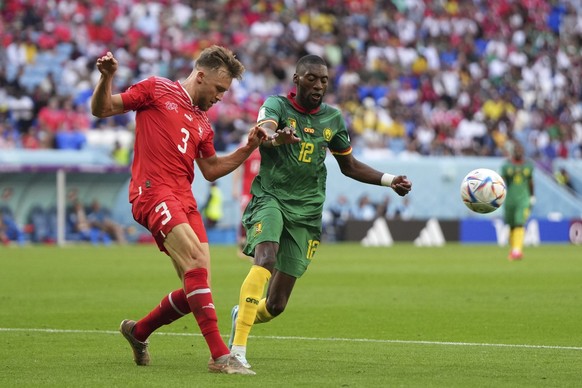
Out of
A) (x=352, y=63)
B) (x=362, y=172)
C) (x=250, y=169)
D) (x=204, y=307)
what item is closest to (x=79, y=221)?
(x=250, y=169)

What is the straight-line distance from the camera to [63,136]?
31453mm

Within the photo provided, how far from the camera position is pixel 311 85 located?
31.6 ft

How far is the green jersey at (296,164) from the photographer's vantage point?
971 cm

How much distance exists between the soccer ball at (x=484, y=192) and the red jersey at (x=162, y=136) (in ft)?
10.7

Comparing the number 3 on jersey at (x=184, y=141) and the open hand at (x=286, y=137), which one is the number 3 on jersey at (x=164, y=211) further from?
the open hand at (x=286, y=137)

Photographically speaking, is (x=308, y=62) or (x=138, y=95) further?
(x=308, y=62)

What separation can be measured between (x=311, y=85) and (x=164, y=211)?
1.84 meters

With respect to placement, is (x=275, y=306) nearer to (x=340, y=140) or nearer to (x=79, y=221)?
(x=340, y=140)

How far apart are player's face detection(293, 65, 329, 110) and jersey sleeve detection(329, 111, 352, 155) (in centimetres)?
34

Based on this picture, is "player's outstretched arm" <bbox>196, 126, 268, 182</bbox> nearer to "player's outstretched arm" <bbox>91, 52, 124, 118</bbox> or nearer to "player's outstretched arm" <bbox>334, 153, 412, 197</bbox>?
"player's outstretched arm" <bbox>91, 52, 124, 118</bbox>

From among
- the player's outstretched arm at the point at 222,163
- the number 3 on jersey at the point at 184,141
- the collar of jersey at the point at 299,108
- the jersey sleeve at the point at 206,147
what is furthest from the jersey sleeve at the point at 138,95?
the collar of jersey at the point at 299,108

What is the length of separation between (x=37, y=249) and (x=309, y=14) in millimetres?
15448

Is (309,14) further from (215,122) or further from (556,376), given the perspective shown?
(556,376)

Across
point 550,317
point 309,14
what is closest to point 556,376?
point 550,317
